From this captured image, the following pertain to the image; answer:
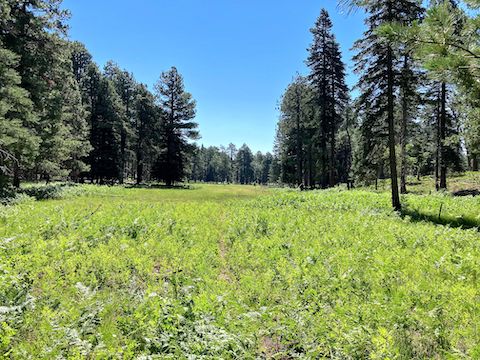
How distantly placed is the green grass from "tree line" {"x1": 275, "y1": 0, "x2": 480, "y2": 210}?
12.3 ft

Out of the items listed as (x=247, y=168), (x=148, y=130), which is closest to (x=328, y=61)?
(x=148, y=130)

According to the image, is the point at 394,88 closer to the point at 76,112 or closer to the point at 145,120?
the point at 76,112

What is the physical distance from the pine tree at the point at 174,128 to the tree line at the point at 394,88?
14117 millimetres

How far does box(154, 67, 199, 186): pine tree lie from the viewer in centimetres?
4712

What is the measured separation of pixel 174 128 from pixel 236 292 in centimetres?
4421

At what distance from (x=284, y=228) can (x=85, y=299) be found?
7742 millimetres

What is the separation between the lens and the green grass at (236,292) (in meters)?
4.06

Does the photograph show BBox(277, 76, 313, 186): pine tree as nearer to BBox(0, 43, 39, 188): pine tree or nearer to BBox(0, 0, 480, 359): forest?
BBox(0, 0, 480, 359): forest

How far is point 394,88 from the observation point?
19.2 metres

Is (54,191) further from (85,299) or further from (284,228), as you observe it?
(85,299)

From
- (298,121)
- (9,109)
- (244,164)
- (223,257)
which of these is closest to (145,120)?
(298,121)

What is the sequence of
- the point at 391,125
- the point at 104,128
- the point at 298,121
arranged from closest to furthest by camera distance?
the point at 391,125, the point at 298,121, the point at 104,128

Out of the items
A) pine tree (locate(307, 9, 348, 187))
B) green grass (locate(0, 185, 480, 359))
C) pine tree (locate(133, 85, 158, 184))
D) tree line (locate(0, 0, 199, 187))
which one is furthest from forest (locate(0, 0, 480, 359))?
pine tree (locate(133, 85, 158, 184))

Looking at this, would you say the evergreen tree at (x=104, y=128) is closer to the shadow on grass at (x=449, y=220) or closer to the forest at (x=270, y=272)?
the forest at (x=270, y=272)
